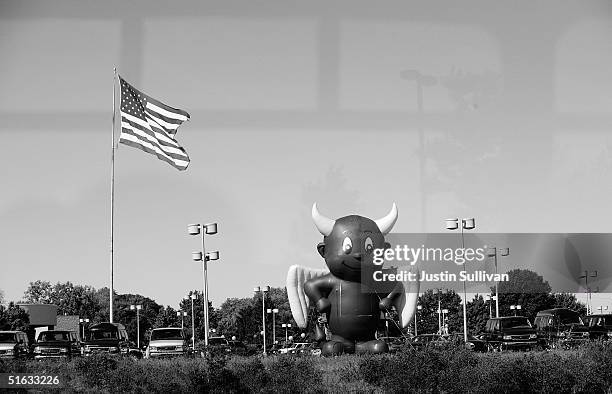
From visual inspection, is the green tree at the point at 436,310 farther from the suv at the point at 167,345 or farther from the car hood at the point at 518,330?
the suv at the point at 167,345

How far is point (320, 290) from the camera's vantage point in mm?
21125

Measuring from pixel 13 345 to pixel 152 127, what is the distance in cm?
872

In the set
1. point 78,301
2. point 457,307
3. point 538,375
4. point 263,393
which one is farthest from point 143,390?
point 78,301

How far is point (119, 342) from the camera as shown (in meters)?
29.2

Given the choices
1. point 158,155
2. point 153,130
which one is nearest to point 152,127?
point 153,130

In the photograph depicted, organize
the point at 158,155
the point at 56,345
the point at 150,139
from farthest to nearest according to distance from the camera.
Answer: the point at 56,345 → the point at 150,139 → the point at 158,155

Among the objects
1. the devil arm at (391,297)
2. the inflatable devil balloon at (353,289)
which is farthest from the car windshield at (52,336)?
the devil arm at (391,297)

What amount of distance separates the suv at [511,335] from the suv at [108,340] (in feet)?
40.8

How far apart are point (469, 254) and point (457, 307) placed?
58098 millimetres

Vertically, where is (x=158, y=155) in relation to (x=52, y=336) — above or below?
above

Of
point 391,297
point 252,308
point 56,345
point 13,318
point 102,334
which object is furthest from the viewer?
point 252,308

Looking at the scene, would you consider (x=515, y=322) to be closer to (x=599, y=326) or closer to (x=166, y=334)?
(x=599, y=326)

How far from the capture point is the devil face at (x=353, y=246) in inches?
808

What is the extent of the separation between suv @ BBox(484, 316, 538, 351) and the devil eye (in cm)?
1038
